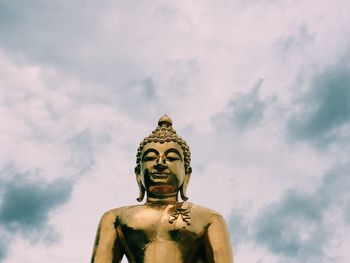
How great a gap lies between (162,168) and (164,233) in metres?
0.86

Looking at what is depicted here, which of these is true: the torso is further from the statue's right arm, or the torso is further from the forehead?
the forehead

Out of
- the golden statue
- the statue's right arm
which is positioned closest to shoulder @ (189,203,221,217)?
the golden statue

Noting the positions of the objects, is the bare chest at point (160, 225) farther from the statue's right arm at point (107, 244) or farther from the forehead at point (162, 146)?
the forehead at point (162, 146)

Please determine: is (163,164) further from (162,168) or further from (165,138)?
(165,138)

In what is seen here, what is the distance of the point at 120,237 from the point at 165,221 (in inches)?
24.8

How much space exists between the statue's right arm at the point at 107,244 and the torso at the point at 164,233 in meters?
0.07

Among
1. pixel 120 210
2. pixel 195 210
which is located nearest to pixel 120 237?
pixel 120 210

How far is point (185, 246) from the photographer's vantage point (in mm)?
8852

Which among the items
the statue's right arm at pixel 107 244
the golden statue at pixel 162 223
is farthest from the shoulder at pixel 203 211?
the statue's right arm at pixel 107 244

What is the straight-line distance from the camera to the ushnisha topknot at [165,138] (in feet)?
31.2

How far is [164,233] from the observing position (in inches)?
348

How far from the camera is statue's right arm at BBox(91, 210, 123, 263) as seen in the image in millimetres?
8984

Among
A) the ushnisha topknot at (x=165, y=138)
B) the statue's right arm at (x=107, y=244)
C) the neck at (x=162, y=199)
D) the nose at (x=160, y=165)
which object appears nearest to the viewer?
the statue's right arm at (x=107, y=244)

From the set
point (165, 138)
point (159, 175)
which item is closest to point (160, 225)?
point (159, 175)
